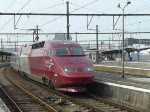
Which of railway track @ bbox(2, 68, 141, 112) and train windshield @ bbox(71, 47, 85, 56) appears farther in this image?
train windshield @ bbox(71, 47, 85, 56)

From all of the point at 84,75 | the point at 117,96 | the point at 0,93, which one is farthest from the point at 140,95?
the point at 0,93

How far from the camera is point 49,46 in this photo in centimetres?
1930

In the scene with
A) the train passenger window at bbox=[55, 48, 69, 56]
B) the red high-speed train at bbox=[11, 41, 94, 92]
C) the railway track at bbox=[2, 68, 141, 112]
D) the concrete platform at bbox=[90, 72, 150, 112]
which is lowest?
the railway track at bbox=[2, 68, 141, 112]

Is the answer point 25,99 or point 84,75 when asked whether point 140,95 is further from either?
point 25,99

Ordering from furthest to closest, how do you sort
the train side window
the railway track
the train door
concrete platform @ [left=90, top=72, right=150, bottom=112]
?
the train side window → the train door → concrete platform @ [left=90, top=72, right=150, bottom=112] → the railway track

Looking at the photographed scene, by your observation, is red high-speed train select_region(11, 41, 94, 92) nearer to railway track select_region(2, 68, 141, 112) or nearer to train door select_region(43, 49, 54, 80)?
train door select_region(43, 49, 54, 80)

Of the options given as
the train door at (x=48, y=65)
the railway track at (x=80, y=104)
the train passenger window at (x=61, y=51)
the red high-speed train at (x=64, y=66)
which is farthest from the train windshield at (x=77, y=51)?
the railway track at (x=80, y=104)

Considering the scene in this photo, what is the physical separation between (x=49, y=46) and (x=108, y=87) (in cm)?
432

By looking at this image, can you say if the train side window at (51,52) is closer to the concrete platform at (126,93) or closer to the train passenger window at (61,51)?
the train passenger window at (61,51)

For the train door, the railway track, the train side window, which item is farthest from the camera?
the train side window

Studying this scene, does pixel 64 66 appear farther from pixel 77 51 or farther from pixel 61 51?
pixel 77 51

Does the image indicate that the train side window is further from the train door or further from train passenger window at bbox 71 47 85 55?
train passenger window at bbox 71 47 85 55

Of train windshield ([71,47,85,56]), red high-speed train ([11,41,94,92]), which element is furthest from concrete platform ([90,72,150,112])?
train windshield ([71,47,85,56])

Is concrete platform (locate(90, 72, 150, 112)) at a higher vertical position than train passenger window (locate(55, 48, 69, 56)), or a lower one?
lower
